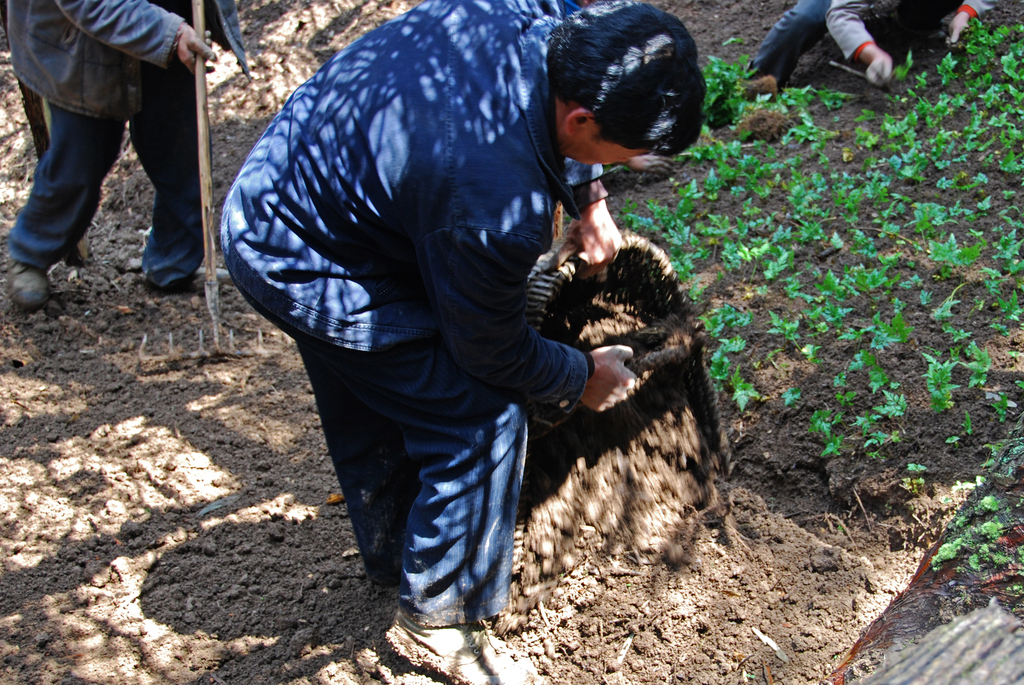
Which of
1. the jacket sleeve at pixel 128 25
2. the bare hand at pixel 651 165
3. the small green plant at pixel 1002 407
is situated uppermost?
the jacket sleeve at pixel 128 25

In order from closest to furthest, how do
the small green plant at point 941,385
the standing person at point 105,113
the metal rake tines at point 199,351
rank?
the small green plant at point 941,385, the standing person at point 105,113, the metal rake tines at point 199,351

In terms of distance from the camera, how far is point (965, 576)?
5.04ft

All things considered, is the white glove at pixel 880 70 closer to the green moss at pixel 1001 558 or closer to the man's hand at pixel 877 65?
the man's hand at pixel 877 65

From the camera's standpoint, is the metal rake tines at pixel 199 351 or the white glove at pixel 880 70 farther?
the white glove at pixel 880 70

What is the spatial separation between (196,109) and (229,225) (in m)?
2.50

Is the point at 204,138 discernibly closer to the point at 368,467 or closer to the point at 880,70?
the point at 368,467

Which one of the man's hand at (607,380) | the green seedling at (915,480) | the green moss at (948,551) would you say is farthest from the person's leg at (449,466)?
the green seedling at (915,480)

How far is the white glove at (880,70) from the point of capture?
4.82 m

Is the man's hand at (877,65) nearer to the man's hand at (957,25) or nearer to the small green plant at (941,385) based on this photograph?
the man's hand at (957,25)

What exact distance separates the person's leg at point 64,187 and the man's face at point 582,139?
3.03 m

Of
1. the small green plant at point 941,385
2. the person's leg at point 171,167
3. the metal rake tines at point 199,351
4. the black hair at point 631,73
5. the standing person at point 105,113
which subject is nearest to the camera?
the black hair at point 631,73

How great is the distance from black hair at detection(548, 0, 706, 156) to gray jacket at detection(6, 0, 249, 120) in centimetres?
263

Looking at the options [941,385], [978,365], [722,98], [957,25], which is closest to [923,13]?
[957,25]

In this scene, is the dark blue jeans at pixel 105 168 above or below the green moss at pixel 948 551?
above
